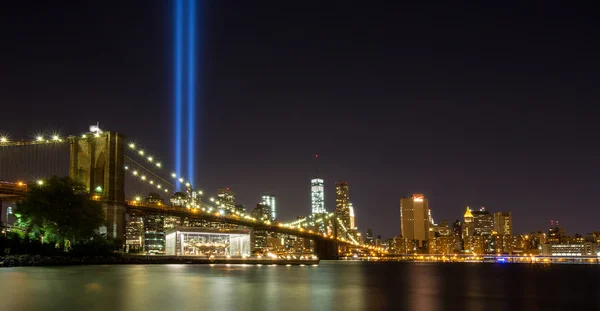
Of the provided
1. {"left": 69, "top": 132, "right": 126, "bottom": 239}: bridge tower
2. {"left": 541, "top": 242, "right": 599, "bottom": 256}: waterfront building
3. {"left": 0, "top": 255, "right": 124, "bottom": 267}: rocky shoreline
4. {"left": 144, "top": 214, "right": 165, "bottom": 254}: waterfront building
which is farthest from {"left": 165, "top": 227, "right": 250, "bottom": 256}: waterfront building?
{"left": 541, "top": 242, "right": 599, "bottom": 256}: waterfront building

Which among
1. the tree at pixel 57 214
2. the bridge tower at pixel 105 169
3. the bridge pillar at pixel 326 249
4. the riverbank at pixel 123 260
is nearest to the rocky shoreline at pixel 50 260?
the riverbank at pixel 123 260

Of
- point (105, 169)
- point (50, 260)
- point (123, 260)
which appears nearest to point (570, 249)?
point (105, 169)

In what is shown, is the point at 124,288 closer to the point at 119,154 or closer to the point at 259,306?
the point at 259,306

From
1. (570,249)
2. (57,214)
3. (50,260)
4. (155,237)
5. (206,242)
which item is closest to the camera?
(50,260)

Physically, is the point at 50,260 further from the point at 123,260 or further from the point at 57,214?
the point at 123,260

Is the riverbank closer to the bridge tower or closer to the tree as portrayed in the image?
the tree

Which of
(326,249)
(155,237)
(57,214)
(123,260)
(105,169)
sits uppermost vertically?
(105,169)

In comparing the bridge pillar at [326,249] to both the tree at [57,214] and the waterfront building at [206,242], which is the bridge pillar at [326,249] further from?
the tree at [57,214]
